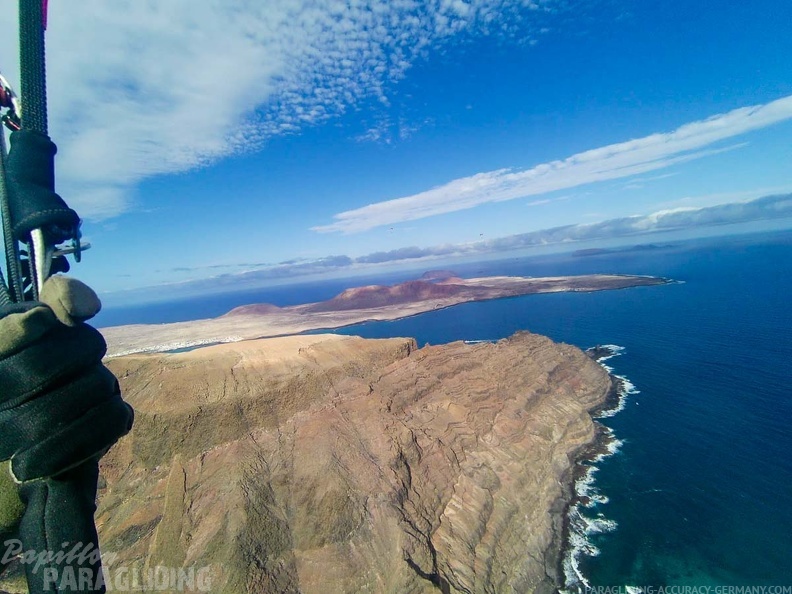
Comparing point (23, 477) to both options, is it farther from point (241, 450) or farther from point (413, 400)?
point (413, 400)

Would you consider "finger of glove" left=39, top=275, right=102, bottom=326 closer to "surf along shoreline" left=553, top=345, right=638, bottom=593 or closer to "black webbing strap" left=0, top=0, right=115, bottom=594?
"black webbing strap" left=0, top=0, right=115, bottom=594

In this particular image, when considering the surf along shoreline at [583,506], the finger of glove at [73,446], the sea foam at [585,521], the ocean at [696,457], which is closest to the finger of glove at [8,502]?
the finger of glove at [73,446]

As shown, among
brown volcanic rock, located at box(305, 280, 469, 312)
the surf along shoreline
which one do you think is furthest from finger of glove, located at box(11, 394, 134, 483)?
brown volcanic rock, located at box(305, 280, 469, 312)

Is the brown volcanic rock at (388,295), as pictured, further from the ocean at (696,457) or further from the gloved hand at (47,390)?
the gloved hand at (47,390)

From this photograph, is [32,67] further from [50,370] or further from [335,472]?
[335,472]

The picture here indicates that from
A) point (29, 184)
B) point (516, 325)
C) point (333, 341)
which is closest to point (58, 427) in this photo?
point (29, 184)

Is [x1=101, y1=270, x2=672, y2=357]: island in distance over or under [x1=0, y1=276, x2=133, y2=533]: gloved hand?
under
